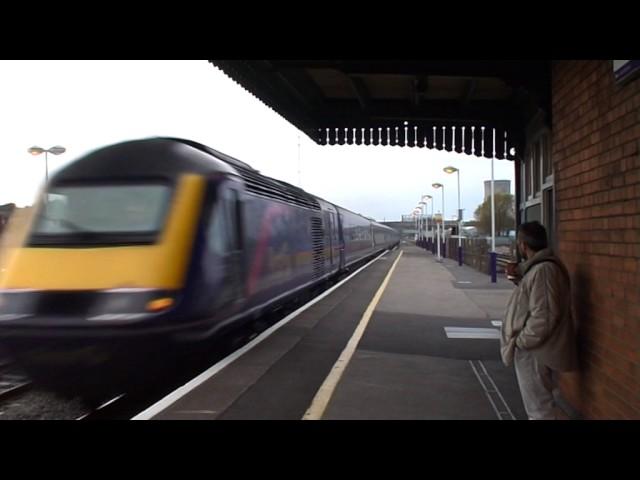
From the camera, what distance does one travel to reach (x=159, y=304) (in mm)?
5555

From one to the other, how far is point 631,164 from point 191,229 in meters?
4.25

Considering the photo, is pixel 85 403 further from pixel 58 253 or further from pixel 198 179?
pixel 198 179

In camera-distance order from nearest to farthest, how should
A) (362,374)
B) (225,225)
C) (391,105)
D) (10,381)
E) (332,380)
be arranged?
(332,380) < (362,374) < (225,225) < (10,381) < (391,105)

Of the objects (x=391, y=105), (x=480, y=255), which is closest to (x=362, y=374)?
(x=391, y=105)

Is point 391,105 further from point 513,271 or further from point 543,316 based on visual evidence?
point 543,316

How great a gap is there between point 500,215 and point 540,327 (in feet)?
294

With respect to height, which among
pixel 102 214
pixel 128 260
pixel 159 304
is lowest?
pixel 159 304

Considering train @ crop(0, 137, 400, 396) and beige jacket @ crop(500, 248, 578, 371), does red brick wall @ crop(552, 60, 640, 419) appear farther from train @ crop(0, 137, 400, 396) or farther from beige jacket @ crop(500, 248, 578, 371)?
train @ crop(0, 137, 400, 396)

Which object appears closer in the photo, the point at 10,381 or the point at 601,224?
the point at 601,224

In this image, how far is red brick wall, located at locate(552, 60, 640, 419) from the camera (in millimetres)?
3109

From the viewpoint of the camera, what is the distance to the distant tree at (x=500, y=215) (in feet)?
286
